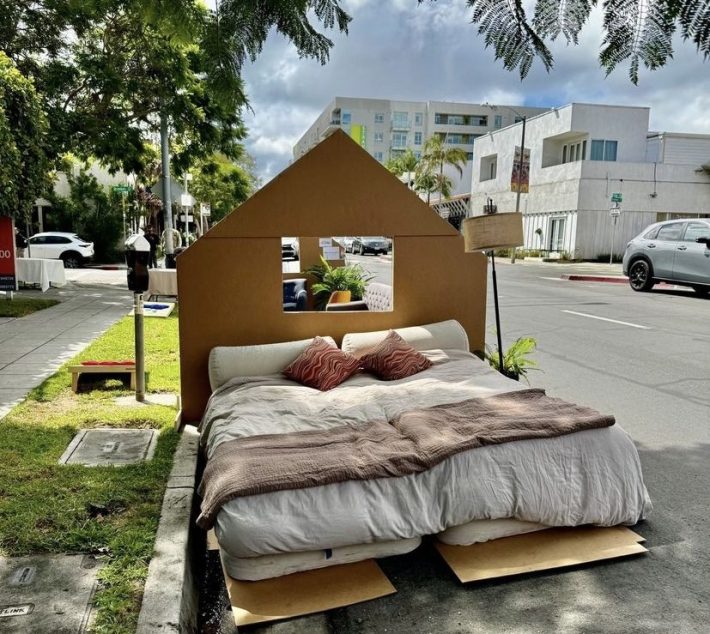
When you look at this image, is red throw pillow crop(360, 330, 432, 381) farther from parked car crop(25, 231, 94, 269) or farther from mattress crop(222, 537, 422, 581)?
parked car crop(25, 231, 94, 269)

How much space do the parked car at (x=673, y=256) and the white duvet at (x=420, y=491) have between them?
38.7 feet

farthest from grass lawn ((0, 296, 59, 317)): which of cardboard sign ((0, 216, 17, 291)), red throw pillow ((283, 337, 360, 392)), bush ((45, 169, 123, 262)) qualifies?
bush ((45, 169, 123, 262))

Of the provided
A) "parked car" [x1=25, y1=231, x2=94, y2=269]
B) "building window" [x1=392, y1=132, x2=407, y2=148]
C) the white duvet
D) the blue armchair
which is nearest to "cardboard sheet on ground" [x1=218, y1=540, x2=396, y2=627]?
the white duvet

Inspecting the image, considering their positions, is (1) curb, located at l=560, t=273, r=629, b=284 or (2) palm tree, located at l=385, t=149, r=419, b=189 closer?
(1) curb, located at l=560, t=273, r=629, b=284

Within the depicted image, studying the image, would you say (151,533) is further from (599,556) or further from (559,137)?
(559,137)

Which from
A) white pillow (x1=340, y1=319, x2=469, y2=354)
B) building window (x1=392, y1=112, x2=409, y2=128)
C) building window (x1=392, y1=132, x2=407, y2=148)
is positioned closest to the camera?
white pillow (x1=340, y1=319, x2=469, y2=354)

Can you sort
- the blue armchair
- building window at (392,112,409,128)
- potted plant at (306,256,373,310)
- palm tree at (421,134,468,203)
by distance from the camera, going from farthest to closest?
building window at (392,112,409,128) → palm tree at (421,134,468,203) → the blue armchair → potted plant at (306,256,373,310)

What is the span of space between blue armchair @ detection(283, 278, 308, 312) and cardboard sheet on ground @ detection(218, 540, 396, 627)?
5.99 metres

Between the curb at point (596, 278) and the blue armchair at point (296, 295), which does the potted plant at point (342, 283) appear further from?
the curb at point (596, 278)

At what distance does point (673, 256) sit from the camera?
14492mm

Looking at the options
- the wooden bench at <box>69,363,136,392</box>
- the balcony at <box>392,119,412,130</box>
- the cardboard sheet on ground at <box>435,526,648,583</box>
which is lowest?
the cardboard sheet on ground at <box>435,526,648,583</box>

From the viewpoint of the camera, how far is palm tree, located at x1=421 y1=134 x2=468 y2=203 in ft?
154

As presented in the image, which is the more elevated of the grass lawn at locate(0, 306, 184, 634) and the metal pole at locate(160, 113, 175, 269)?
the metal pole at locate(160, 113, 175, 269)

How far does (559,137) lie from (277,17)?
110 feet
